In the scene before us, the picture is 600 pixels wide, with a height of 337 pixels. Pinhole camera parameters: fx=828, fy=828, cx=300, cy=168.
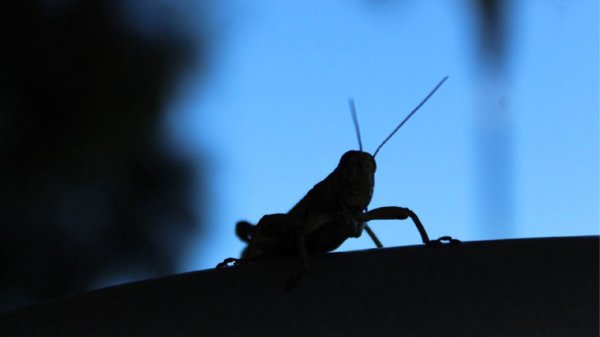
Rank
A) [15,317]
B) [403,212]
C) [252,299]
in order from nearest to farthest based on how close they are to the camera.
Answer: [252,299]
[15,317]
[403,212]

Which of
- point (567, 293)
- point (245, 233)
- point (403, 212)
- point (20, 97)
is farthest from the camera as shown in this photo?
point (20, 97)

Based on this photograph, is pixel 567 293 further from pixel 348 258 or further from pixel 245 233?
pixel 245 233

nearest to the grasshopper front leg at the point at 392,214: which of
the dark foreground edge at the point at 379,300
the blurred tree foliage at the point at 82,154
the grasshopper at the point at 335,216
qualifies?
the grasshopper at the point at 335,216

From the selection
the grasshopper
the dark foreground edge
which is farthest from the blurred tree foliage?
the dark foreground edge

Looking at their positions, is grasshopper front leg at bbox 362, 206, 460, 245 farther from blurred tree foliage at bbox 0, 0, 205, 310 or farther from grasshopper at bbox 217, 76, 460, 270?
blurred tree foliage at bbox 0, 0, 205, 310

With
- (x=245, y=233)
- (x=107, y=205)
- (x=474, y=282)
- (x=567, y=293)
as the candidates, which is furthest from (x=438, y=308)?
(x=107, y=205)

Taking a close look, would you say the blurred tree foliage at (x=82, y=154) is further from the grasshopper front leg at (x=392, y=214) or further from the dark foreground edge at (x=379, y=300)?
the dark foreground edge at (x=379, y=300)
